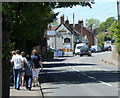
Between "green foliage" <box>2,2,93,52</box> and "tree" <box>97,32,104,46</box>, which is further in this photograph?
"tree" <box>97,32,104,46</box>

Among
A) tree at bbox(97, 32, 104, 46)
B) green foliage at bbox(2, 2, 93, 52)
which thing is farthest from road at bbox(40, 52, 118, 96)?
tree at bbox(97, 32, 104, 46)

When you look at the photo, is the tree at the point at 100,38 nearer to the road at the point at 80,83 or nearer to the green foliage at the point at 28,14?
the road at the point at 80,83

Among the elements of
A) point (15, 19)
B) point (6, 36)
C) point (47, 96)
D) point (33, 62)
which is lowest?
A: point (47, 96)

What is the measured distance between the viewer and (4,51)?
26.4ft

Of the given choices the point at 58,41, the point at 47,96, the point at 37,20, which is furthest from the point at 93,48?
the point at 47,96

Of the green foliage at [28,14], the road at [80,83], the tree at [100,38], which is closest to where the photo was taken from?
the road at [80,83]

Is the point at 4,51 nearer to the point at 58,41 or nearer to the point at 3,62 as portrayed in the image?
the point at 3,62

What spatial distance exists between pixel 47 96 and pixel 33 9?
741 cm

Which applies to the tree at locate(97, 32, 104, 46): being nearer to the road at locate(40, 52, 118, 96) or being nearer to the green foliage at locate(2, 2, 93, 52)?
the road at locate(40, 52, 118, 96)

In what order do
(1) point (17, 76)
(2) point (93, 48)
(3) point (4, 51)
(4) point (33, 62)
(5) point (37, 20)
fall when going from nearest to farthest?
(3) point (4, 51) < (1) point (17, 76) < (4) point (33, 62) < (5) point (37, 20) < (2) point (93, 48)

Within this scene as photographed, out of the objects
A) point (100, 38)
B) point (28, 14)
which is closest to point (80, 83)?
point (28, 14)

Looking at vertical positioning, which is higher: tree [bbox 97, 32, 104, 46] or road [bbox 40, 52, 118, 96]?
tree [bbox 97, 32, 104, 46]

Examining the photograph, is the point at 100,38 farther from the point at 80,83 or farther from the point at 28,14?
the point at 80,83

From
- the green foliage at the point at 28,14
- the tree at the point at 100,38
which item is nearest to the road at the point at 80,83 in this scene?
the green foliage at the point at 28,14
